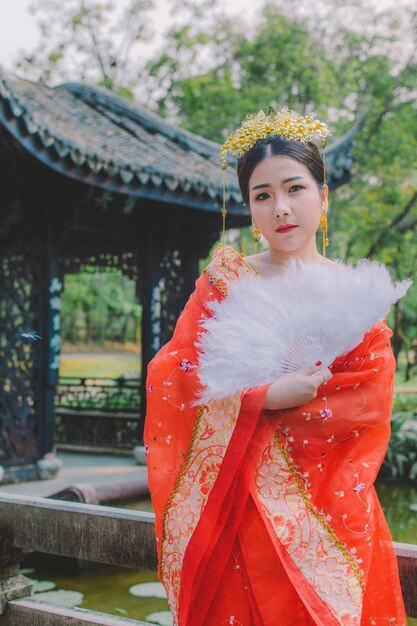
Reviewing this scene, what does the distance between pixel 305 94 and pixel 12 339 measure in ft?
26.3

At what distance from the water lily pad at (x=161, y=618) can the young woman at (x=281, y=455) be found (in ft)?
8.60

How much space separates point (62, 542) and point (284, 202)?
4.64ft

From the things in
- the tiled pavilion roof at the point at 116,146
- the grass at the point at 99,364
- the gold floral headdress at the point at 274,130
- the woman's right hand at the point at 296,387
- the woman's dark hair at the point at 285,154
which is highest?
the tiled pavilion roof at the point at 116,146

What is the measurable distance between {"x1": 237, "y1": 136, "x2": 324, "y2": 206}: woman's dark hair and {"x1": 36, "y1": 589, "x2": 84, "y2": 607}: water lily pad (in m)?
3.40

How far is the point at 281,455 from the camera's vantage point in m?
1.63

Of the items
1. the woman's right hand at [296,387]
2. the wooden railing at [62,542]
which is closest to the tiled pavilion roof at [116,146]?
the wooden railing at [62,542]

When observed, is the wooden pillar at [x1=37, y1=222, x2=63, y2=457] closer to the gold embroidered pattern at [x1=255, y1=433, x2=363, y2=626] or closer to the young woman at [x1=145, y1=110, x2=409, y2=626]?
the young woman at [x1=145, y1=110, x2=409, y2=626]

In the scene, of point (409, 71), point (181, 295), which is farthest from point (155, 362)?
point (409, 71)

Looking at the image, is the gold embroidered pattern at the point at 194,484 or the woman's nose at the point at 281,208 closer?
the gold embroidered pattern at the point at 194,484

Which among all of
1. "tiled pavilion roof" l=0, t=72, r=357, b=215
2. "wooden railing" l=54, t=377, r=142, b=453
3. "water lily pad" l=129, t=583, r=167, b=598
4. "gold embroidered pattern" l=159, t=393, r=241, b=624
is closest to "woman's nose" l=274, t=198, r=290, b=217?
"gold embroidered pattern" l=159, t=393, r=241, b=624

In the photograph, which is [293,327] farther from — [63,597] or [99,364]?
[99,364]

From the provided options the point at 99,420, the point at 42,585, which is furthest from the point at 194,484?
the point at 99,420

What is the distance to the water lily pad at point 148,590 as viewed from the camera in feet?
14.8

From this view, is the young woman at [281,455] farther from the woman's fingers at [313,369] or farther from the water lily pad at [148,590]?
the water lily pad at [148,590]
